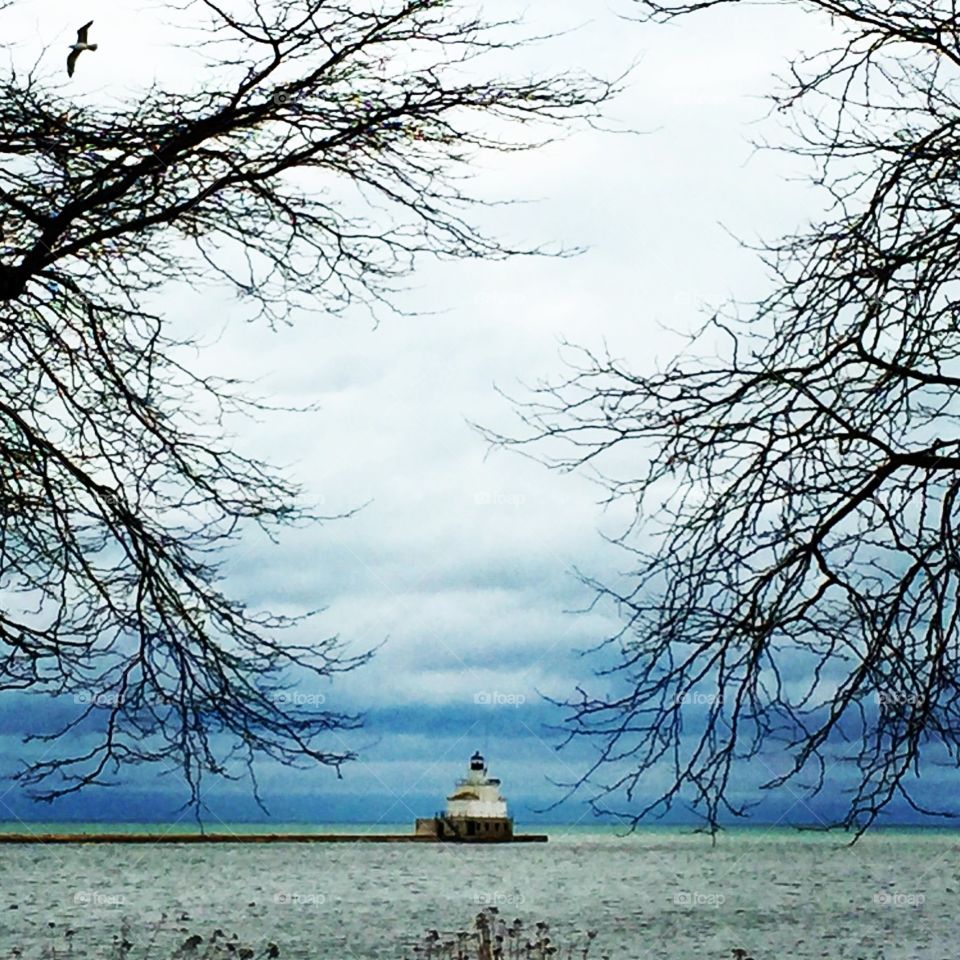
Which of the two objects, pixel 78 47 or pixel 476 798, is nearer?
pixel 78 47

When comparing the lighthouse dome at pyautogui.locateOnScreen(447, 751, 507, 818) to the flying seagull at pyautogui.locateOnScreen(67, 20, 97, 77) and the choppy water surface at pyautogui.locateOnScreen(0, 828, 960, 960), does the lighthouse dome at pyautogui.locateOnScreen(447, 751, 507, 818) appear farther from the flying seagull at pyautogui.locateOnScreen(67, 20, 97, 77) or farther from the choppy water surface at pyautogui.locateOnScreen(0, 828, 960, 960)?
A: the flying seagull at pyautogui.locateOnScreen(67, 20, 97, 77)

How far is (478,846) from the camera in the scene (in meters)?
88.9

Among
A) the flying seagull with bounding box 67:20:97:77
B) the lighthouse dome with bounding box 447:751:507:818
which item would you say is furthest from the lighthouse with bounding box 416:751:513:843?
the flying seagull with bounding box 67:20:97:77

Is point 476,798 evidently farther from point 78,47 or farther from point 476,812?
point 78,47

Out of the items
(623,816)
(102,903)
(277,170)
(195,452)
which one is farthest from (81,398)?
(102,903)

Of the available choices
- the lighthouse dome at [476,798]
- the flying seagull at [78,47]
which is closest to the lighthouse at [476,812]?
the lighthouse dome at [476,798]

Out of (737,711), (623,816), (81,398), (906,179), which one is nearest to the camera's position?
(623,816)

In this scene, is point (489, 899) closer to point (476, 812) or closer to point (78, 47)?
point (476, 812)

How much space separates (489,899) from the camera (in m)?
57.6

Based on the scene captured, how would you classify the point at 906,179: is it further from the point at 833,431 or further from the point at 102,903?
the point at 102,903

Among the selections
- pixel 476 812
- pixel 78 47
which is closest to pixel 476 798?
pixel 476 812

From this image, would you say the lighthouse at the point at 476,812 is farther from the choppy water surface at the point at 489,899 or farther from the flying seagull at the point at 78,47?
the flying seagull at the point at 78,47

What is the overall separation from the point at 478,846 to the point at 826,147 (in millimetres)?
83139

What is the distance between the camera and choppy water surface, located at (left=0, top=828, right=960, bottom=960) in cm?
4156
